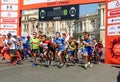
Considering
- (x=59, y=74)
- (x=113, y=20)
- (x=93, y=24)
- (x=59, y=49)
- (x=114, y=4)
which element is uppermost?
(x=93, y=24)

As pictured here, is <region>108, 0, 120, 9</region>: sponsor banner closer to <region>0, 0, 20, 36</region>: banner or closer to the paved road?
the paved road

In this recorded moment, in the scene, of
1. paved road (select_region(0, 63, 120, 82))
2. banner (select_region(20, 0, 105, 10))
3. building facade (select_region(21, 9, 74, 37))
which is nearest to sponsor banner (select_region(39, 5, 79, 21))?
banner (select_region(20, 0, 105, 10))

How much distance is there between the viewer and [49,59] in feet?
66.4

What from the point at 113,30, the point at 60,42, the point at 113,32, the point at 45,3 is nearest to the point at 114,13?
the point at 113,30

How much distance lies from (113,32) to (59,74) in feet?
16.8

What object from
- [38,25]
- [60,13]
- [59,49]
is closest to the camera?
[59,49]

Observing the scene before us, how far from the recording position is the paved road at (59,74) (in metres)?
16.2

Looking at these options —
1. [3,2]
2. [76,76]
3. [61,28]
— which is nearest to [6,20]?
[3,2]

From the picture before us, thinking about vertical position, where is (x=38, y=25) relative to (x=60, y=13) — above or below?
above

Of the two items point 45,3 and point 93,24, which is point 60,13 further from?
point 93,24

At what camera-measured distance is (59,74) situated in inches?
688

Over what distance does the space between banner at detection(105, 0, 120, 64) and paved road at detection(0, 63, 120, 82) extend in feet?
5.32

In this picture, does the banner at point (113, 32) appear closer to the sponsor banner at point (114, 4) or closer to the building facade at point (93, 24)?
the sponsor banner at point (114, 4)

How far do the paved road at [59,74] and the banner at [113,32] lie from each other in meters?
1.62
